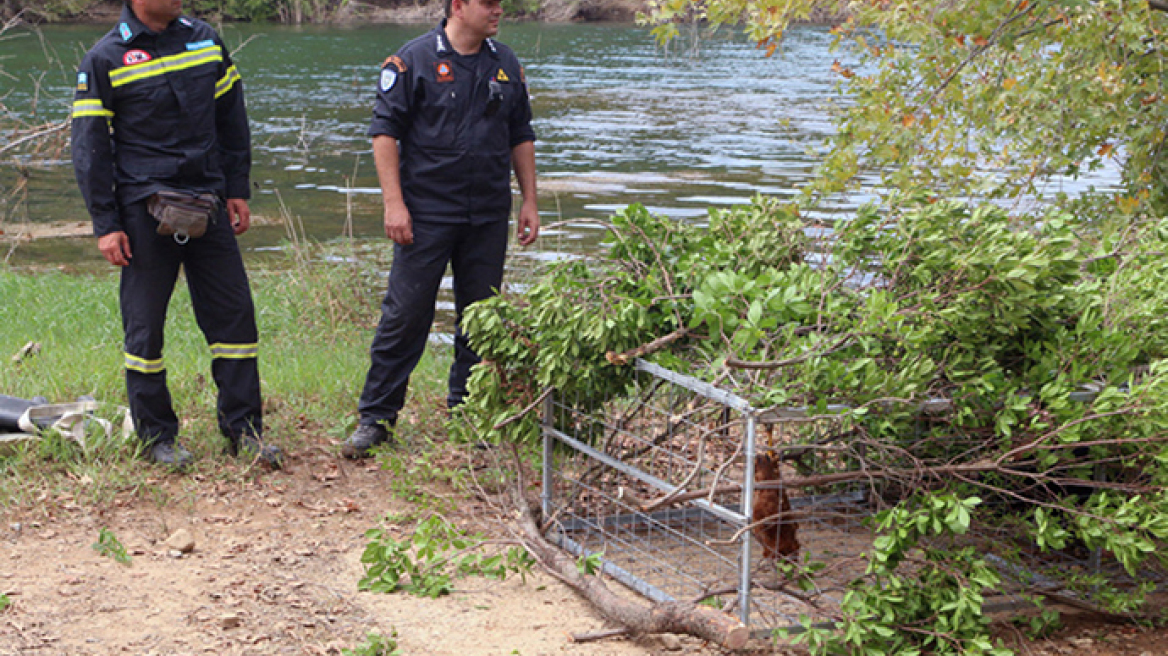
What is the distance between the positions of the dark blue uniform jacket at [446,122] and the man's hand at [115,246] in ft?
3.82

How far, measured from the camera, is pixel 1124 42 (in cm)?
607

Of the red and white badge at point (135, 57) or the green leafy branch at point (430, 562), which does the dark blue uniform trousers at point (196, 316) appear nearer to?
the red and white badge at point (135, 57)

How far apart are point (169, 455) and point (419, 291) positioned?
1.28 metres

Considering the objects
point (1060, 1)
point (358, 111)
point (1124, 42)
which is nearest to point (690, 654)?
point (1060, 1)

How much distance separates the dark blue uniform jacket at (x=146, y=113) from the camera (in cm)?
459

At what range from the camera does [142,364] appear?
193 inches

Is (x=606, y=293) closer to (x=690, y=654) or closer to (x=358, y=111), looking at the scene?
(x=690, y=654)

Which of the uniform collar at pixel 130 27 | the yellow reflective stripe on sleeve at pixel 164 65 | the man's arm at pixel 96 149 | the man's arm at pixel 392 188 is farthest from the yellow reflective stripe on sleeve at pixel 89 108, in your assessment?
the man's arm at pixel 392 188

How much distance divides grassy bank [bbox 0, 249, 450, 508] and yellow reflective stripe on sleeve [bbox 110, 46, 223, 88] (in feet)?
5.08

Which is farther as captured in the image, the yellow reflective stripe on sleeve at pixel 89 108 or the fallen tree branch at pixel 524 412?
the yellow reflective stripe on sleeve at pixel 89 108

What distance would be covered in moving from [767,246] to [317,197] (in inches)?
467

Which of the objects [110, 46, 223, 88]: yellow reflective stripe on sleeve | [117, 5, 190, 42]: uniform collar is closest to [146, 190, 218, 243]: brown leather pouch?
[110, 46, 223, 88]: yellow reflective stripe on sleeve

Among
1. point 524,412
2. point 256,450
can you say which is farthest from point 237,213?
point 524,412

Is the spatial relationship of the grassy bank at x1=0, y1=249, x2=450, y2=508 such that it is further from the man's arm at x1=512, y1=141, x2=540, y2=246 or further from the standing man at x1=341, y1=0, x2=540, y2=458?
the man's arm at x1=512, y1=141, x2=540, y2=246
